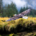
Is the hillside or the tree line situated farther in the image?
the tree line

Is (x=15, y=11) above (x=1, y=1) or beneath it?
beneath

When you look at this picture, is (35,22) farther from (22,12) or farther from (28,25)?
(22,12)

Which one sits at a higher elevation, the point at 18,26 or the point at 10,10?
the point at 10,10

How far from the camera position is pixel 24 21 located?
1.14 meters

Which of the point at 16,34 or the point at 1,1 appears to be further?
the point at 1,1

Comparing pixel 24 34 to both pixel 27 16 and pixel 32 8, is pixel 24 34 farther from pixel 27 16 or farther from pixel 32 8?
pixel 32 8

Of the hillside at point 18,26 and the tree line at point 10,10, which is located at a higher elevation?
the tree line at point 10,10

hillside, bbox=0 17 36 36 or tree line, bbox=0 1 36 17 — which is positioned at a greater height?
tree line, bbox=0 1 36 17

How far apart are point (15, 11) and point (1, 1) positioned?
27 centimetres

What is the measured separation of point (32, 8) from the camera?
123cm

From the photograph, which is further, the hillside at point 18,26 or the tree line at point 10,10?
the tree line at point 10,10

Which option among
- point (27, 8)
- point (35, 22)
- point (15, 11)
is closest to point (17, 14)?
point (15, 11)

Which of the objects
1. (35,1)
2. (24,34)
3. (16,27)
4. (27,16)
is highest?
(35,1)

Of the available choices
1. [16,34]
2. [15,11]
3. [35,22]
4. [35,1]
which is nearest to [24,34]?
[16,34]
